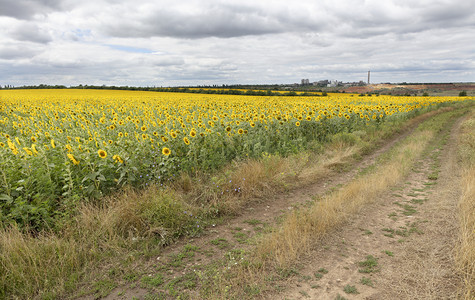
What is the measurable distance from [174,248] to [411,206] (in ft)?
15.8

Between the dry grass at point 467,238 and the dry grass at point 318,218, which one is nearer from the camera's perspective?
the dry grass at point 467,238

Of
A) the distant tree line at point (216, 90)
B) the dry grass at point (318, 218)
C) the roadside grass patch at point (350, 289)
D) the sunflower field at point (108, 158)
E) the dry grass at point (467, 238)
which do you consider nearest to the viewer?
the dry grass at point (467, 238)

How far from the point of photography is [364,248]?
14.2ft

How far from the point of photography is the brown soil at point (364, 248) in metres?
3.39

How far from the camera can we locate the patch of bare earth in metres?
3.34

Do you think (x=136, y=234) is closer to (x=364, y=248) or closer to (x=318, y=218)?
(x=318, y=218)

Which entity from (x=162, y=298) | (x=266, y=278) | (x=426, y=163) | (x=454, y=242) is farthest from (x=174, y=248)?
(x=426, y=163)

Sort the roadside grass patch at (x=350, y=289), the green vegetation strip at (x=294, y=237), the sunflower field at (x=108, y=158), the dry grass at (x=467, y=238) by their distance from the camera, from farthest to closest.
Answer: the sunflower field at (x=108, y=158) → the green vegetation strip at (x=294, y=237) → the roadside grass patch at (x=350, y=289) → the dry grass at (x=467, y=238)

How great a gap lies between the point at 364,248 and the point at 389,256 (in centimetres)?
35

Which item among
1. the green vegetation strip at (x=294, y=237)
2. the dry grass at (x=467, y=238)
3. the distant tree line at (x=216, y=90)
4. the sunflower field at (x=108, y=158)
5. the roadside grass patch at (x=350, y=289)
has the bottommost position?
the roadside grass patch at (x=350, y=289)

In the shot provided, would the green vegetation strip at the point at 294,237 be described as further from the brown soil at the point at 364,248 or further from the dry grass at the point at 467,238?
the dry grass at the point at 467,238

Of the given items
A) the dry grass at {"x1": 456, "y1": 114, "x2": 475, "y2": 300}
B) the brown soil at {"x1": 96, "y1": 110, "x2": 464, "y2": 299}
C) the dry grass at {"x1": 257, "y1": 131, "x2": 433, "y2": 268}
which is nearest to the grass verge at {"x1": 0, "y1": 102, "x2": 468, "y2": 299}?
the dry grass at {"x1": 257, "y1": 131, "x2": 433, "y2": 268}

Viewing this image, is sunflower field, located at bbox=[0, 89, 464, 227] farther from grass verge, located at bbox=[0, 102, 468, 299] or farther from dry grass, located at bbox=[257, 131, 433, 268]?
dry grass, located at bbox=[257, 131, 433, 268]

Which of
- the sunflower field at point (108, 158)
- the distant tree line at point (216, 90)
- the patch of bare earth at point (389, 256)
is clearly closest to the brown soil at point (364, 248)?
the patch of bare earth at point (389, 256)
